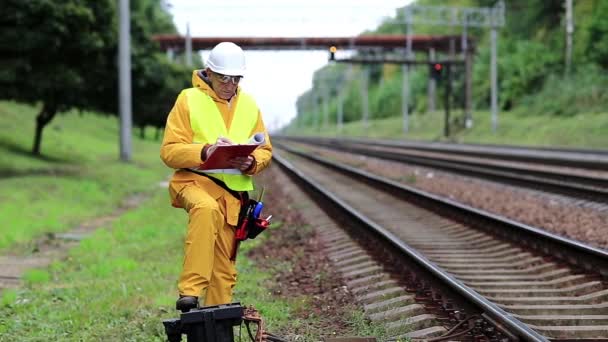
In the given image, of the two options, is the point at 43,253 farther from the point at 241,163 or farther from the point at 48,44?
the point at 48,44

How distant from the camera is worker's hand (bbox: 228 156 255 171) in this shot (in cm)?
502

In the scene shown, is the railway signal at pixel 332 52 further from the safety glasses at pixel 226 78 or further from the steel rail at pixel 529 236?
the safety glasses at pixel 226 78

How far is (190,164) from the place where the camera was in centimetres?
500

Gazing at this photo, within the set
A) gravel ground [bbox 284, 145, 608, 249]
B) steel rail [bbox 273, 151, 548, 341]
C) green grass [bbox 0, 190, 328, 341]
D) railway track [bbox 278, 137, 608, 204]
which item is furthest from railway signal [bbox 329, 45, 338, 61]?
steel rail [bbox 273, 151, 548, 341]

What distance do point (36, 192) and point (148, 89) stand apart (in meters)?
15.1

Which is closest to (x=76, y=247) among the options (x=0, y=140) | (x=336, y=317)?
(x=336, y=317)

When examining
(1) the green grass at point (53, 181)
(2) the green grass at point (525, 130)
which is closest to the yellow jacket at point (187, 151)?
(1) the green grass at point (53, 181)

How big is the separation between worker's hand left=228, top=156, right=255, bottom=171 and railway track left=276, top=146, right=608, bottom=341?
1.87 m

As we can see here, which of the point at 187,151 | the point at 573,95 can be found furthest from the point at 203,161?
the point at 573,95

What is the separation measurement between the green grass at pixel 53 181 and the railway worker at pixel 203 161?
312 inches

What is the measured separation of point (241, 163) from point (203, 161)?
23 cm

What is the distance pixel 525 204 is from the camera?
51.0 ft

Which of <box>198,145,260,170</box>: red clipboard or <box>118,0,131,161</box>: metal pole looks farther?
<box>118,0,131,161</box>: metal pole

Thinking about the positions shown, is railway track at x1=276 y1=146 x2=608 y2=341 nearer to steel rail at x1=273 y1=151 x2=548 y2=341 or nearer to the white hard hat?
steel rail at x1=273 y1=151 x2=548 y2=341
